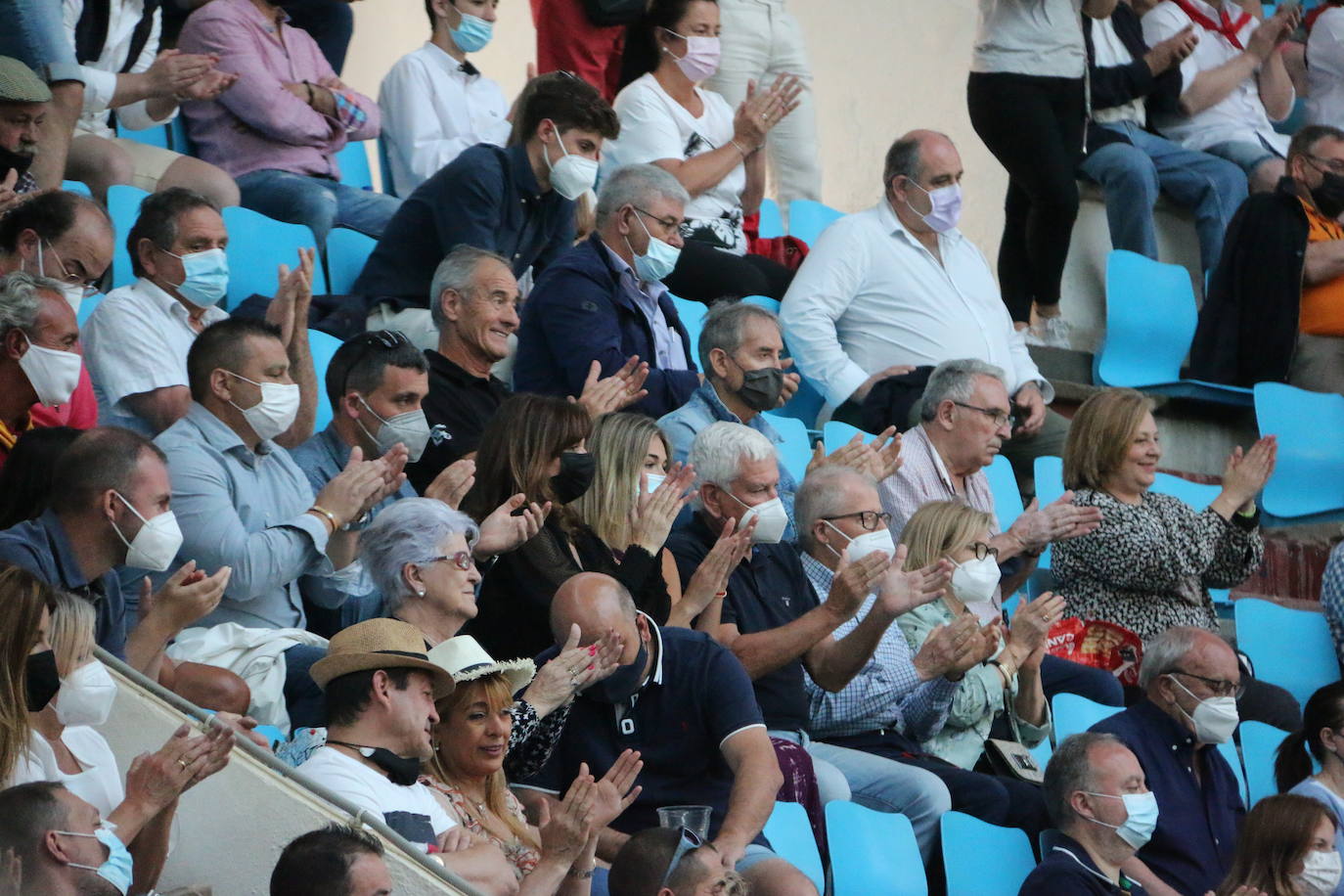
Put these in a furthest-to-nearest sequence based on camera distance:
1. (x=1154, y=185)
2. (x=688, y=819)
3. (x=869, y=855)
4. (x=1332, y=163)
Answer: (x=1154, y=185)
(x=1332, y=163)
(x=869, y=855)
(x=688, y=819)

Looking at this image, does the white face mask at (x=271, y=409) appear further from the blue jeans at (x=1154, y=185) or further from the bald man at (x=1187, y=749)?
the blue jeans at (x=1154, y=185)

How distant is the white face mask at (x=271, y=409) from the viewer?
456 centimetres

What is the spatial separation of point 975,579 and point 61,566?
8.06 ft

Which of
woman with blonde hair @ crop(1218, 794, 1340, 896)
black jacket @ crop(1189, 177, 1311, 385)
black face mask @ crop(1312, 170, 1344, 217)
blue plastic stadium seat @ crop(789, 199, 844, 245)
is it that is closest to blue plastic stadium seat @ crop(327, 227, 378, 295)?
blue plastic stadium seat @ crop(789, 199, 844, 245)

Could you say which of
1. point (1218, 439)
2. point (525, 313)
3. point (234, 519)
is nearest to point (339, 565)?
point (234, 519)

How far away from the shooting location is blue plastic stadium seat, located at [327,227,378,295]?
6289 millimetres

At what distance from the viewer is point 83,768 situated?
3.48 metres

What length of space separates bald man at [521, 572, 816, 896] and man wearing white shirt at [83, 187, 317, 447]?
1079 millimetres

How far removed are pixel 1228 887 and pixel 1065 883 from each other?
1.51ft

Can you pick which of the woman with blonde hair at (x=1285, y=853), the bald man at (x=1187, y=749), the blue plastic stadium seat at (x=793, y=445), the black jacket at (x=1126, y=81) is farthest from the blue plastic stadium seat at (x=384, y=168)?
the woman with blonde hair at (x=1285, y=853)

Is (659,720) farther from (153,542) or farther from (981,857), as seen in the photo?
(153,542)

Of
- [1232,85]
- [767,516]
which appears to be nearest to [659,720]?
[767,516]

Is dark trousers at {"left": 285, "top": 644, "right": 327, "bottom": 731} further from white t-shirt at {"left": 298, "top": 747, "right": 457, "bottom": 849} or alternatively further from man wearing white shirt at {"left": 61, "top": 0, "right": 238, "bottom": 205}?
man wearing white shirt at {"left": 61, "top": 0, "right": 238, "bottom": 205}

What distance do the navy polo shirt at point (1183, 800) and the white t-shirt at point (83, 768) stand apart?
2531mm
